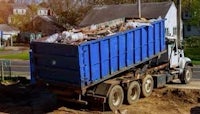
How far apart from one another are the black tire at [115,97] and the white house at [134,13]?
3202cm

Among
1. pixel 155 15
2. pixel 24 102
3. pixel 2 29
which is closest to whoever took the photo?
pixel 24 102

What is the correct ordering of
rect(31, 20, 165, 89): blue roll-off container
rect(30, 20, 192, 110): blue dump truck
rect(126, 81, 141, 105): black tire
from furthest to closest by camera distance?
rect(126, 81, 141, 105): black tire, rect(30, 20, 192, 110): blue dump truck, rect(31, 20, 165, 89): blue roll-off container

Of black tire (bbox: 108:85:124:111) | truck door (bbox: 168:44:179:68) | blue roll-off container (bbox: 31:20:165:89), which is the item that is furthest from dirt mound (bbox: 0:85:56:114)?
truck door (bbox: 168:44:179:68)

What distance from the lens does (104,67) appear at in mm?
17578

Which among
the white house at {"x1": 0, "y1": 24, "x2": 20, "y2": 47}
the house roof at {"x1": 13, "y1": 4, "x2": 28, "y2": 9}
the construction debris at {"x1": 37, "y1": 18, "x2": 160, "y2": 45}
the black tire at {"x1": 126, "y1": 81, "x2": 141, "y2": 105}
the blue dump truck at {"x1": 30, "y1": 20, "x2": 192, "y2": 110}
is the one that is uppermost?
the house roof at {"x1": 13, "y1": 4, "x2": 28, "y2": 9}

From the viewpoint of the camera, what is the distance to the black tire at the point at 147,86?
19.9m

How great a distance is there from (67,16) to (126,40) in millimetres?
56555

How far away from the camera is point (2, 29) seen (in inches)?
3174

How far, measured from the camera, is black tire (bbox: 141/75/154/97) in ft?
65.2

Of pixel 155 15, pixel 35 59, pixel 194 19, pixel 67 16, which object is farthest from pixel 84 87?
pixel 67 16

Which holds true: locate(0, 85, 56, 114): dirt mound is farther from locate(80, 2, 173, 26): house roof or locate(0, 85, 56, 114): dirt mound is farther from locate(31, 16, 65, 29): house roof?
locate(31, 16, 65, 29): house roof

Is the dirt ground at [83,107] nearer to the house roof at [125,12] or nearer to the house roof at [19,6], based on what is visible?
the house roof at [125,12]

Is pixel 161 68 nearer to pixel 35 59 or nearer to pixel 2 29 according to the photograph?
pixel 35 59

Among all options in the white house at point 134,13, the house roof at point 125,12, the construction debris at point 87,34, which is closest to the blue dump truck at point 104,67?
the construction debris at point 87,34
